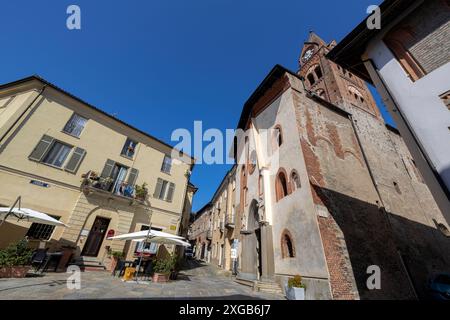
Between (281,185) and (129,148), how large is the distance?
12.2 meters

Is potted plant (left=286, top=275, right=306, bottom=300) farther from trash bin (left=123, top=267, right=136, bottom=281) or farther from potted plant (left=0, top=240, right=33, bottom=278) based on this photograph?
potted plant (left=0, top=240, right=33, bottom=278)

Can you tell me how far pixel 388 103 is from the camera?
5629 mm

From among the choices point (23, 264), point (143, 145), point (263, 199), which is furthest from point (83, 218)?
point (263, 199)

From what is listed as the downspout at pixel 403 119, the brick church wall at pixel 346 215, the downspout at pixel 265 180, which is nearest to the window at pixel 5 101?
the downspout at pixel 265 180

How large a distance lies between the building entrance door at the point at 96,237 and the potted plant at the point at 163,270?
5.31 m

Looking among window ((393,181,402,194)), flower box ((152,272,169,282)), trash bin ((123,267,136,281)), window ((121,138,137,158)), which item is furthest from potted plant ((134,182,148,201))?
window ((393,181,402,194))

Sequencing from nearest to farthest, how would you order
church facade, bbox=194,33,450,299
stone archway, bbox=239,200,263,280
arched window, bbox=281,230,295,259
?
church facade, bbox=194,33,450,299 < arched window, bbox=281,230,295,259 < stone archway, bbox=239,200,263,280

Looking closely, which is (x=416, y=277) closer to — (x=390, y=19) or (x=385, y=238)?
(x=385, y=238)

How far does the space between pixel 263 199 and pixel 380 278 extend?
6523mm

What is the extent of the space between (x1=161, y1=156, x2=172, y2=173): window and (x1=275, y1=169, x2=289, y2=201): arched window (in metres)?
9.97

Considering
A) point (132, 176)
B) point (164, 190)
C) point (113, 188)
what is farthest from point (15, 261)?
point (164, 190)

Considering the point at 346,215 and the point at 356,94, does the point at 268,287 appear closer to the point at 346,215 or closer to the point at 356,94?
the point at 346,215

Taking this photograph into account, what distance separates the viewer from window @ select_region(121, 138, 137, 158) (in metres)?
15.3

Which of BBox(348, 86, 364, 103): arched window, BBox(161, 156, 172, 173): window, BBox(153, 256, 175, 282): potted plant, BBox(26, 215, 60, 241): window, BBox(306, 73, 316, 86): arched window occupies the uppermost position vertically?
BBox(306, 73, 316, 86): arched window
